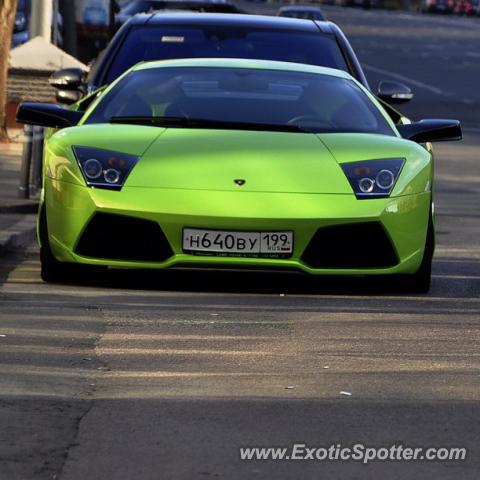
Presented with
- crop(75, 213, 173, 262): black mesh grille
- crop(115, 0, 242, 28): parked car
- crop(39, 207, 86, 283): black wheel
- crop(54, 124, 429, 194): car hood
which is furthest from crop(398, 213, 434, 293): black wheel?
crop(115, 0, 242, 28): parked car

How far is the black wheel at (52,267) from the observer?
10.1 m

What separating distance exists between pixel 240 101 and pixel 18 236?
2.37m

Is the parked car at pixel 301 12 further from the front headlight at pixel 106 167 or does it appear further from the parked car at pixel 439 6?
the parked car at pixel 439 6

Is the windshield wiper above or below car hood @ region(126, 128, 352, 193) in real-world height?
below

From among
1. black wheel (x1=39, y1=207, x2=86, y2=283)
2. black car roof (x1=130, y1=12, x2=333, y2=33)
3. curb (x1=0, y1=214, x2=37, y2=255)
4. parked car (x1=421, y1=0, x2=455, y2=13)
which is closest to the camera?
black wheel (x1=39, y1=207, x2=86, y2=283)

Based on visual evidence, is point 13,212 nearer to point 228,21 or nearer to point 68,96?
point 68,96

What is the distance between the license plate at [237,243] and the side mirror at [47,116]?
1.58 metres

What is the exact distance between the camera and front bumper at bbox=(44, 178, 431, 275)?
379 inches

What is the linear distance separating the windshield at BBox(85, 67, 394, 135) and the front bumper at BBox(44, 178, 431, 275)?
92cm

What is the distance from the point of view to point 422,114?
31.5 meters

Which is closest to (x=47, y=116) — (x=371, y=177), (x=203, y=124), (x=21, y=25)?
(x=203, y=124)

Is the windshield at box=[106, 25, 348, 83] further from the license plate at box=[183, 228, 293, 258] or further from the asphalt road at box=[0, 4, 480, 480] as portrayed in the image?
the license plate at box=[183, 228, 293, 258]

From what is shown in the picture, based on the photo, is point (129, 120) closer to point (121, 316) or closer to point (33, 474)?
point (121, 316)

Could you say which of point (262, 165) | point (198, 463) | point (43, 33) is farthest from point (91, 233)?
point (43, 33)
